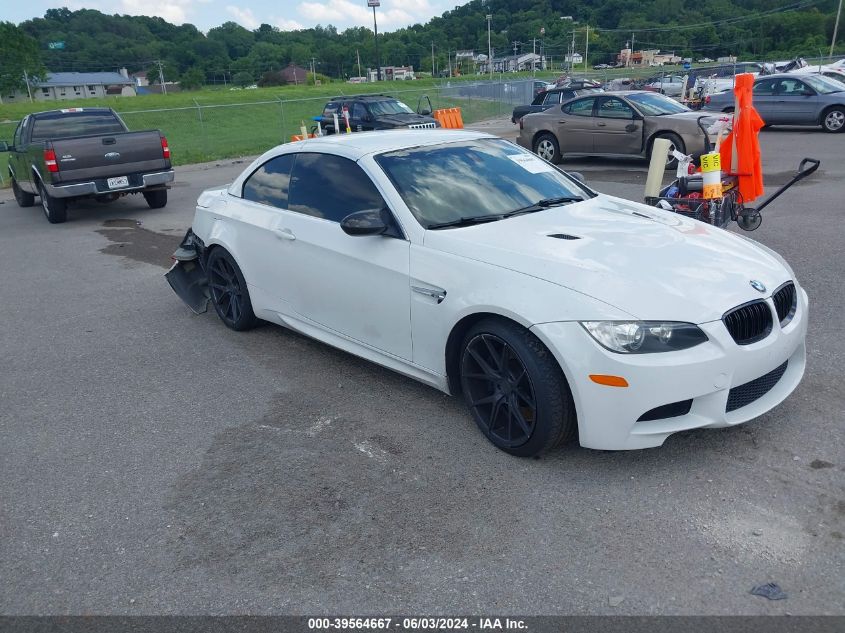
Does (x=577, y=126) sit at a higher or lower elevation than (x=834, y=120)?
higher

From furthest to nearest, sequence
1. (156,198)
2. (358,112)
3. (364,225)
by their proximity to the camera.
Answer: (358,112) → (156,198) → (364,225)

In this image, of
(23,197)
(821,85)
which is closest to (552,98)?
(821,85)

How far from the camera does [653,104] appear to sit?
1463 centimetres

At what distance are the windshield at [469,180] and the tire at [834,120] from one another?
664 inches

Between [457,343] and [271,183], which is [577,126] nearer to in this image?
[271,183]

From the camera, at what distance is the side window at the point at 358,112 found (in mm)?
20616

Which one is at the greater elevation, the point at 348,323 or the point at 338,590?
the point at 348,323

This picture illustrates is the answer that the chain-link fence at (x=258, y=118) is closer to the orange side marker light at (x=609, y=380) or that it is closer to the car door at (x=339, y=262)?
the car door at (x=339, y=262)

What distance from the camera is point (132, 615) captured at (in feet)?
9.19

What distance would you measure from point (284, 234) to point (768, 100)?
1849 cm

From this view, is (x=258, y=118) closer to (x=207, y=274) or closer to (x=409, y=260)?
(x=207, y=274)

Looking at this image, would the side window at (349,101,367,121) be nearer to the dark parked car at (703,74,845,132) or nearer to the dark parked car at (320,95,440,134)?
the dark parked car at (320,95,440,134)

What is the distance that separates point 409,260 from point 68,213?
Result: 1133 cm

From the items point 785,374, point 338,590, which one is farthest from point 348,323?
point 785,374
